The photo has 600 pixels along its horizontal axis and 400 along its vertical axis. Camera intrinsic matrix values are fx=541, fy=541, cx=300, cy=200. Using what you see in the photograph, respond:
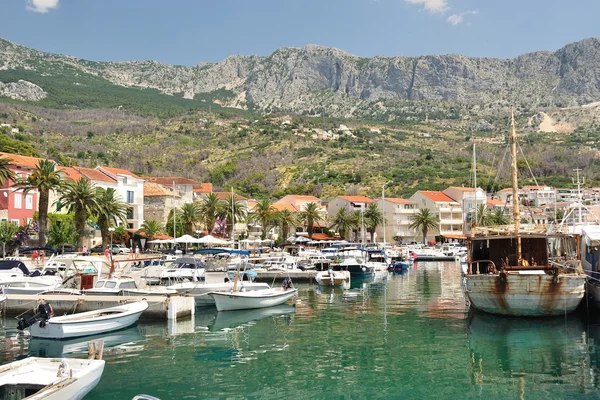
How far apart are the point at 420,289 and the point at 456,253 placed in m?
47.6

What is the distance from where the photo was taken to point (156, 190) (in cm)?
8650

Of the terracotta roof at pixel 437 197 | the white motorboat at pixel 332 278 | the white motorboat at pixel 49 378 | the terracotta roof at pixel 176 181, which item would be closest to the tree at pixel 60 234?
the terracotta roof at pixel 176 181

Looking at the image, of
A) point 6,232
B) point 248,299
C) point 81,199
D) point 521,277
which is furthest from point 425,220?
point 521,277

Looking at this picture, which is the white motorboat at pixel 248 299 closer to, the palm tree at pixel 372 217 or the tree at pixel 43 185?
the tree at pixel 43 185

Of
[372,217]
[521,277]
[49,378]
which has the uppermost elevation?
[372,217]

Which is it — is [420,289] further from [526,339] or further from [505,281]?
[526,339]

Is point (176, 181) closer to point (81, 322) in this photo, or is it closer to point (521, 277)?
point (81, 322)

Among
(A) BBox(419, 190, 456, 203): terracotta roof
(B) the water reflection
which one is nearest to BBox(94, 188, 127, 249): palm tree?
(B) the water reflection

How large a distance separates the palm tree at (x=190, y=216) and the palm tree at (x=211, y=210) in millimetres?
721

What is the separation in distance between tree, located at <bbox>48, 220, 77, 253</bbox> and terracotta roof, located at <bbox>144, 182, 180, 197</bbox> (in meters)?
21.7

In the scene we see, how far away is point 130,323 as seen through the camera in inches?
1112

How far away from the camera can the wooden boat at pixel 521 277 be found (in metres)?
28.4

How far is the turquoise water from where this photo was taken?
17.6 m

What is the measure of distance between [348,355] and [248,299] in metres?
13.4
